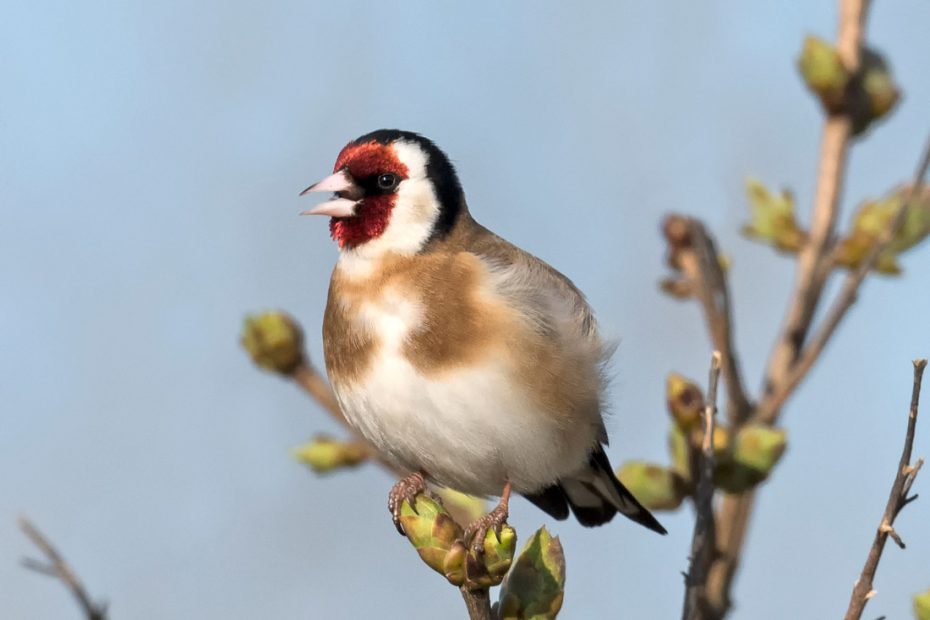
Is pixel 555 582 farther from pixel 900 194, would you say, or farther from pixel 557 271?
pixel 557 271

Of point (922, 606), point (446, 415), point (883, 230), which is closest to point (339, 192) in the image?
point (446, 415)

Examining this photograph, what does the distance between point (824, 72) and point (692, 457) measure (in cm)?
82

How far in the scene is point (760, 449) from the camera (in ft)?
6.71

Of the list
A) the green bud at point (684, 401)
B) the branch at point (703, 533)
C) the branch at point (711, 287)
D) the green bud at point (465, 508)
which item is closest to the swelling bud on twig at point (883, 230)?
the branch at point (711, 287)

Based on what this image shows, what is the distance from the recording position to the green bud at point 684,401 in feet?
7.14

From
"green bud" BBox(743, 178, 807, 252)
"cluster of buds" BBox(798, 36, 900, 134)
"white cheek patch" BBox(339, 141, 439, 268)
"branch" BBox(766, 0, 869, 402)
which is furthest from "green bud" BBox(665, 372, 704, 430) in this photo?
"white cheek patch" BBox(339, 141, 439, 268)

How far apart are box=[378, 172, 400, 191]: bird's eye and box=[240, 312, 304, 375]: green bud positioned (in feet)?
1.80

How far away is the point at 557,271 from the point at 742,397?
3.35ft

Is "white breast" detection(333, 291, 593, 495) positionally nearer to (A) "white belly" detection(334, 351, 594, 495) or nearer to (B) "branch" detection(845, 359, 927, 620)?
(A) "white belly" detection(334, 351, 594, 495)

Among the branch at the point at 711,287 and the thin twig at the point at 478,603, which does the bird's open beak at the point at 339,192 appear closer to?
the branch at the point at 711,287

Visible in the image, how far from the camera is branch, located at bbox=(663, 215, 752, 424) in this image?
2260 mm

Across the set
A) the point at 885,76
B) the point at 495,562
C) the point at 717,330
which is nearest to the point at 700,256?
the point at 717,330

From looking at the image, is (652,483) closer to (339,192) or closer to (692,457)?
(692,457)

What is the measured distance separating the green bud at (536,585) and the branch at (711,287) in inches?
25.0
